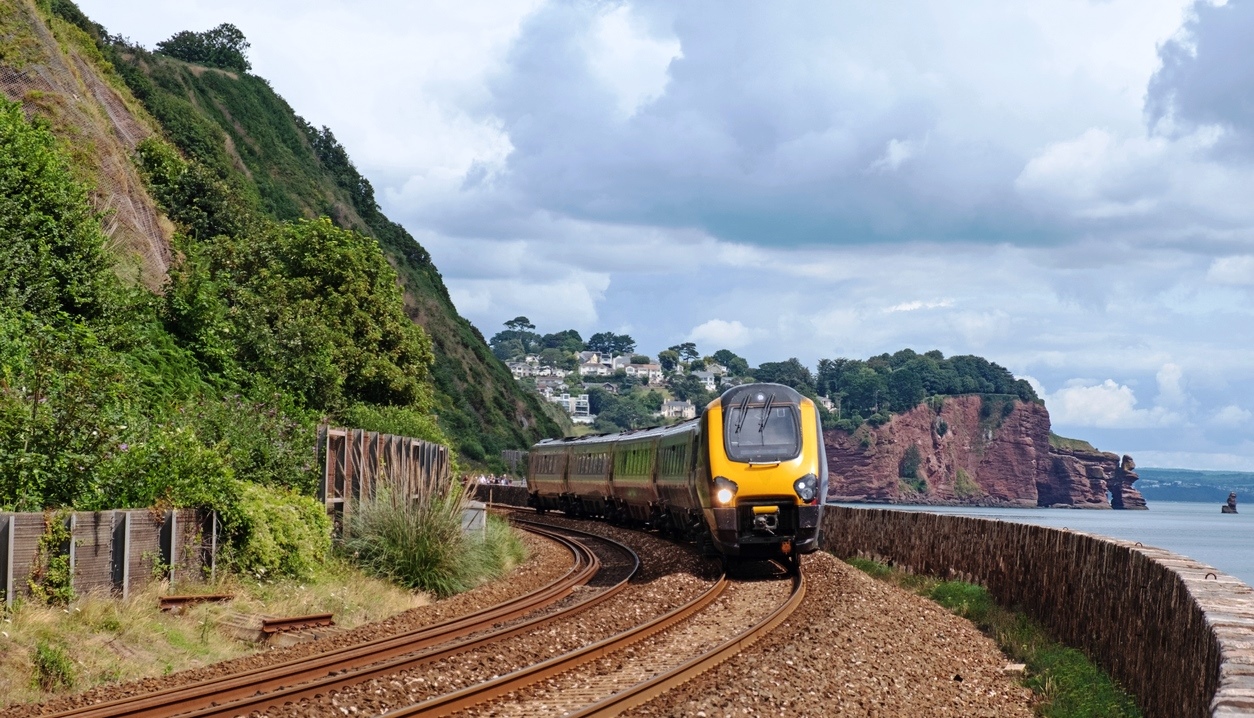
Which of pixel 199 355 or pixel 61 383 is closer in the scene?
pixel 61 383

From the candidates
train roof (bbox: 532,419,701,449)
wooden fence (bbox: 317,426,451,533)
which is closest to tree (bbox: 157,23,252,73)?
train roof (bbox: 532,419,701,449)

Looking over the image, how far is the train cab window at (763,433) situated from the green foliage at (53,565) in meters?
11.4

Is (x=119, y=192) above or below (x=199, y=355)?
above

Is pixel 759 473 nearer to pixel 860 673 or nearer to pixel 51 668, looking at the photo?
pixel 860 673

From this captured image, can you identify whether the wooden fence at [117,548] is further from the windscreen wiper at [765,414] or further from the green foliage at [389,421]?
the green foliage at [389,421]

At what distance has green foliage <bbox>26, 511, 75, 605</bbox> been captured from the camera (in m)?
13.4

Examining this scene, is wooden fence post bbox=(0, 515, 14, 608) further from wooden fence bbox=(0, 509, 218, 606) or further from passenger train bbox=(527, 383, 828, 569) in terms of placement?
passenger train bbox=(527, 383, 828, 569)

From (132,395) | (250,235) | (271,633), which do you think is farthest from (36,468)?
(250,235)

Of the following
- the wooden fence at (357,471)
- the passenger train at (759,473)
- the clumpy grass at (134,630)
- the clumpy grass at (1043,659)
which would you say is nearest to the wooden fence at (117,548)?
the clumpy grass at (134,630)

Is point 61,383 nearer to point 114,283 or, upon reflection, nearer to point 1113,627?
point 114,283

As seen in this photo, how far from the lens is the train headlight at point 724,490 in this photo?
21.9m

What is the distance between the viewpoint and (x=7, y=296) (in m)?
24.8

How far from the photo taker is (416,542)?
2044 centimetres

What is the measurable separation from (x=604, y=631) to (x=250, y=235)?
3904 centimetres
